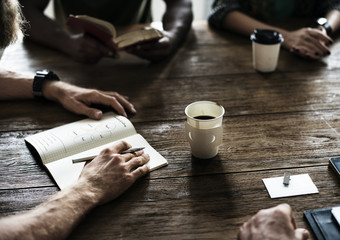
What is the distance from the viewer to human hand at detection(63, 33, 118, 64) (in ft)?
5.05

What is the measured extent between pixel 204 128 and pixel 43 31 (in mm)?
1085

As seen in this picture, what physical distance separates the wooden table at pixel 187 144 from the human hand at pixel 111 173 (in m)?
0.03

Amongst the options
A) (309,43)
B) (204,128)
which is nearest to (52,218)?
(204,128)

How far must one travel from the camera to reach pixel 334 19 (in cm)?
178

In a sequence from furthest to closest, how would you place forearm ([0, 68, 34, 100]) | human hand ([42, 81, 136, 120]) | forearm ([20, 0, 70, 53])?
forearm ([20, 0, 70, 53]) < forearm ([0, 68, 34, 100]) < human hand ([42, 81, 136, 120])

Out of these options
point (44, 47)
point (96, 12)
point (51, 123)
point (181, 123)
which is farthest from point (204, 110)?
point (96, 12)

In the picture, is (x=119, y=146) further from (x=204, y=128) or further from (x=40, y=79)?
(x=40, y=79)

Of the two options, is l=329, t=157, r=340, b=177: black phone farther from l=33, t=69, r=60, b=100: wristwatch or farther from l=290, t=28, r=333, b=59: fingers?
l=33, t=69, r=60, b=100: wristwatch

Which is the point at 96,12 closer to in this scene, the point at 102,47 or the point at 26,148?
the point at 102,47

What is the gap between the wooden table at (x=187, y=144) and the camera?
0.85 metres

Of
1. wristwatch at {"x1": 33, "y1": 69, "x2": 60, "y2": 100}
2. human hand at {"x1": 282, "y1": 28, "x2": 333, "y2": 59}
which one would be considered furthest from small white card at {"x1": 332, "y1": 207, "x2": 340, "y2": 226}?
wristwatch at {"x1": 33, "y1": 69, "x2": 60, "y2": 100}

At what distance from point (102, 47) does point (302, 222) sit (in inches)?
42.6

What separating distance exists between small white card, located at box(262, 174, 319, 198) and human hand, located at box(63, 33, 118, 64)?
925 mm

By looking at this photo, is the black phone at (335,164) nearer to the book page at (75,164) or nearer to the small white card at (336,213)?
the small white card at (336,213)
